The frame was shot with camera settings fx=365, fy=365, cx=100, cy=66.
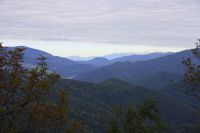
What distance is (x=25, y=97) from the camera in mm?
23469

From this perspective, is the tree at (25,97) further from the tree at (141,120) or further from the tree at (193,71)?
the tree at (193,71)

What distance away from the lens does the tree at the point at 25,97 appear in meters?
23.3

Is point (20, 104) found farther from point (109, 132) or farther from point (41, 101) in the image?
point (109, 132)

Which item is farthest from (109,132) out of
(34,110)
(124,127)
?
(34,110)

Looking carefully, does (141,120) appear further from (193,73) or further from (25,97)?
(25,97)

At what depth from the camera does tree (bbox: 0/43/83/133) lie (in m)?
23.3

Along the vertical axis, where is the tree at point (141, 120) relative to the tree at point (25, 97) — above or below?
below

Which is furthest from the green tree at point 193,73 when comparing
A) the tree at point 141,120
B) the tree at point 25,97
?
the tree at point 25,97

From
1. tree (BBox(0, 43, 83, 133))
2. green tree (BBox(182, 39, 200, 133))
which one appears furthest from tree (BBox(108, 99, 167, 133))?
tree (BBox(0, 43, 83, 133))

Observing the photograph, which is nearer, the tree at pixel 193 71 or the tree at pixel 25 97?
the tree at pixel 25 97

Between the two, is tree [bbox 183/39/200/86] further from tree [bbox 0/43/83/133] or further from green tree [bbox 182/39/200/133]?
tree [bbox 0/43/83/133]

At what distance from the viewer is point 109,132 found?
31.5 meters

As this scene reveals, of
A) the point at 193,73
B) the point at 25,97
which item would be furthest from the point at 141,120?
the point at 25,97

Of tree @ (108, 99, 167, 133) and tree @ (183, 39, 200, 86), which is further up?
tree @ (183, 39, 200, 86)
